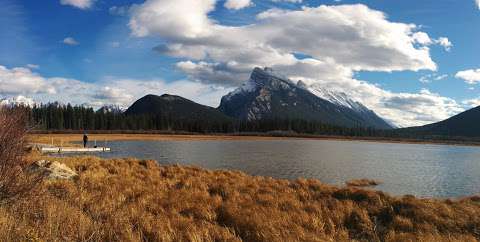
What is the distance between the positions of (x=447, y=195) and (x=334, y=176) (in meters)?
10.6

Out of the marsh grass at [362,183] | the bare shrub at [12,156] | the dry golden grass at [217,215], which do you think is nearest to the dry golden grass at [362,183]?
the marsh grass at [362,183]

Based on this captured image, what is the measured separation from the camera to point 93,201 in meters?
13.0

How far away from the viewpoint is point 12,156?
9578mm

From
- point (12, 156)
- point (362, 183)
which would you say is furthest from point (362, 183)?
point (12, 156)

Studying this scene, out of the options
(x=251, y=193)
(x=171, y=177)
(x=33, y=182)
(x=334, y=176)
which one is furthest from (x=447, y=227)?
(x=334, y=176)

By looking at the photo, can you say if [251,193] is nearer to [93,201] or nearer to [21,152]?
[93,201]

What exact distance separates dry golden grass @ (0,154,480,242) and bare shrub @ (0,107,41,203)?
0.35m

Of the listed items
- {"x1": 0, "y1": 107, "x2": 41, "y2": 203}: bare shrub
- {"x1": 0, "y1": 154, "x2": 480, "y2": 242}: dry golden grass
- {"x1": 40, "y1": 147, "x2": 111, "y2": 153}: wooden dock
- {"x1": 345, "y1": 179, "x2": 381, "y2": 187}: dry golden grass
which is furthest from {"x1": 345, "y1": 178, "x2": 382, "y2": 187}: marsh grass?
{"x1": 40, "y1": 147, "x2": 111, "y2": 153}: wooden dock

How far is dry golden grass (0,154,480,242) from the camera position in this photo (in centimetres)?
935

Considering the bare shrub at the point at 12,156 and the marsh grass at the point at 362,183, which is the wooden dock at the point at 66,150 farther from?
the bare shrub at the point at 12,156

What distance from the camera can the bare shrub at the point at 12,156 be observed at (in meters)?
9.37

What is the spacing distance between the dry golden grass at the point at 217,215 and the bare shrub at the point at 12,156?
345 millimetres

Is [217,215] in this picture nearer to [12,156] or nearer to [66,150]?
[12,156]

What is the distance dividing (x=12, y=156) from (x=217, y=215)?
6.49 metres
